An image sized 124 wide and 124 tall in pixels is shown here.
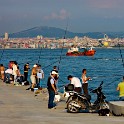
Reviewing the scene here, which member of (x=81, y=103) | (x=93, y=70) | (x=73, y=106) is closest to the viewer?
(x=81, y=103)

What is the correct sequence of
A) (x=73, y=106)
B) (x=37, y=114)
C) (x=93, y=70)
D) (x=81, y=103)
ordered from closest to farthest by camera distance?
(x=37, y=114)
(x=81, y=103)
(x=73, y=106)
(x=93, y=70)

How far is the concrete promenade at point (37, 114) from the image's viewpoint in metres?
13.8

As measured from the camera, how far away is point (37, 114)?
51.7ft

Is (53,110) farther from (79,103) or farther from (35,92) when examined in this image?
(35,92)

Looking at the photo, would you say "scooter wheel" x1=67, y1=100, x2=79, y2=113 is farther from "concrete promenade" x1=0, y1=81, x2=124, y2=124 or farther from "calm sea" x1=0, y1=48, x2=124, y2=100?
"calm sea" x1=0, y1=48, x2=124, y2=100

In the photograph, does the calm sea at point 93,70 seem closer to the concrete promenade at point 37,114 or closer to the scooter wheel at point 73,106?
the concrete promenade at point 37,114

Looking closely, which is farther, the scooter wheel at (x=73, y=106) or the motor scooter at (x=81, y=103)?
the scooter wheel at (x=73, y=106)

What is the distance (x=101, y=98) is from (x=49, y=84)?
8.05ft

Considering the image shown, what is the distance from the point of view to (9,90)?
82.6 feet

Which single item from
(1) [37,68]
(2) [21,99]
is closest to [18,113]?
(2) [21,99]

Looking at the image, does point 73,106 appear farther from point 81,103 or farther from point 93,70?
point 93,70

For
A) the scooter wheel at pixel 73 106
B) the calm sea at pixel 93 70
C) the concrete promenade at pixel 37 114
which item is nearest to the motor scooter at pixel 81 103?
the scooter wheel at pixel 73 106

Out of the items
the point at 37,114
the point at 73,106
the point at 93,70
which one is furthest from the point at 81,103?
the point at 93,70

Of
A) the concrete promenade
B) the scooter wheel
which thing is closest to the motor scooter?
the scooter wheel
